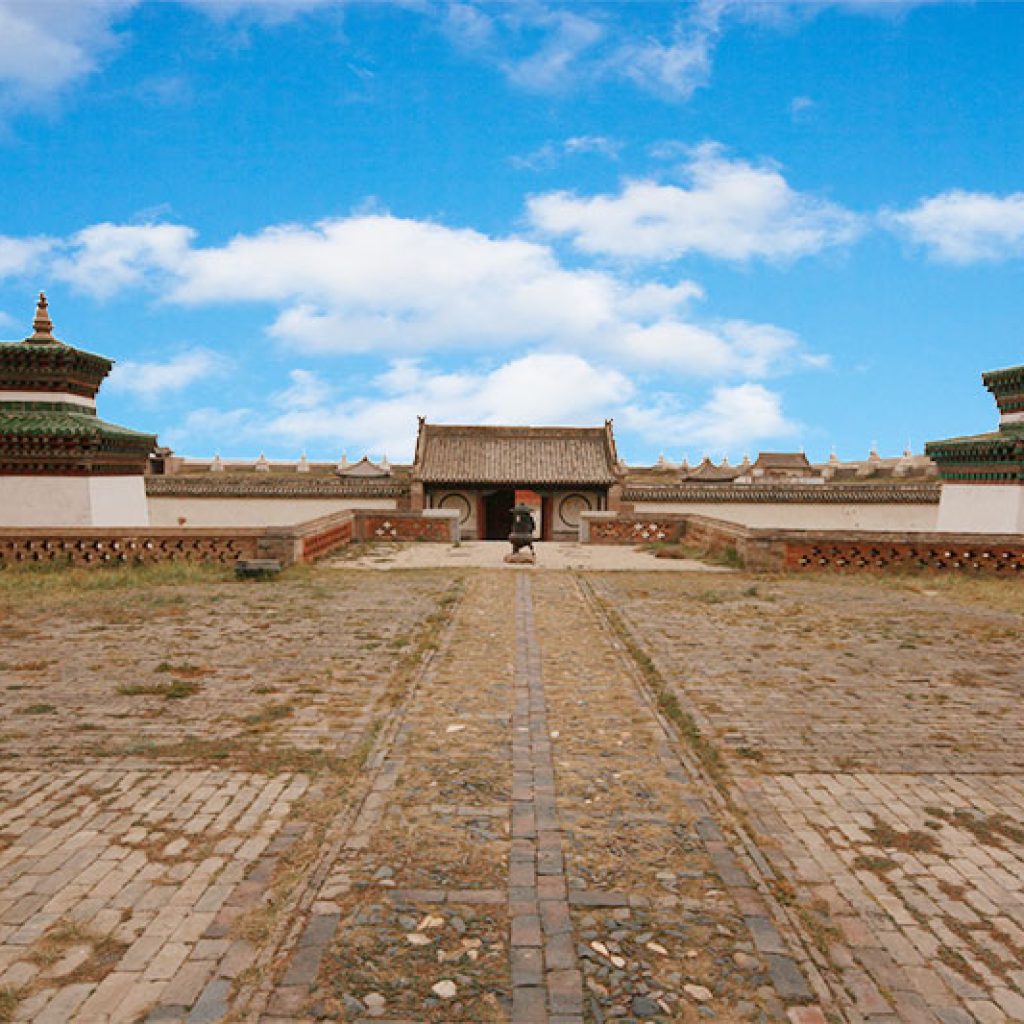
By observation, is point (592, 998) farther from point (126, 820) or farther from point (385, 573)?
point (385, 573)

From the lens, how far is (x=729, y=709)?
271 inches

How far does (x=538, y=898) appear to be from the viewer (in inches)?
147

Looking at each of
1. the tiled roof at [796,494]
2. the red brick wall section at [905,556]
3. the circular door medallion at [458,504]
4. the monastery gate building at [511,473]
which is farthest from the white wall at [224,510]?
the red brick wall section at [905,556]

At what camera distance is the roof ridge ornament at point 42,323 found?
17078mm

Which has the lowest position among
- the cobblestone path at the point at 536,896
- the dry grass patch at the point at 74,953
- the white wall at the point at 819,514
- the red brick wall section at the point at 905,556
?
the dry grass patch at the point at 74,953

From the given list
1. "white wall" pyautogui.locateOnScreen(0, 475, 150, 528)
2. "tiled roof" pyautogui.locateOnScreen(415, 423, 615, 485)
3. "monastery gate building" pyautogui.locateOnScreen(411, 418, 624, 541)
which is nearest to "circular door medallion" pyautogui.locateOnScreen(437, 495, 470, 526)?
"monastery gate building" pyautogui.locateOnScreen(411, 418, 624, 541)

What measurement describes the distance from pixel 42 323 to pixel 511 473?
16502mm

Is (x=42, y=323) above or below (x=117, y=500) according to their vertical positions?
above

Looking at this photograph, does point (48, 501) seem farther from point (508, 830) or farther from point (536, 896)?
point (536, 896)

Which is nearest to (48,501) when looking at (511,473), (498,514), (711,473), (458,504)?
(458,504)

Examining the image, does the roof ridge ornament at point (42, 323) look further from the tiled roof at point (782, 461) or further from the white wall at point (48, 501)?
the tiled roof at point (782, 461)

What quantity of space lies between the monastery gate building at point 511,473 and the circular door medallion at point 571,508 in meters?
0.02

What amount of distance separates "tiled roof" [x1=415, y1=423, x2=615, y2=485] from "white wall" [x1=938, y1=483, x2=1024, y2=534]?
39.6ft

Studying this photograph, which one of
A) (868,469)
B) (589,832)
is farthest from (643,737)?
(868,469)
